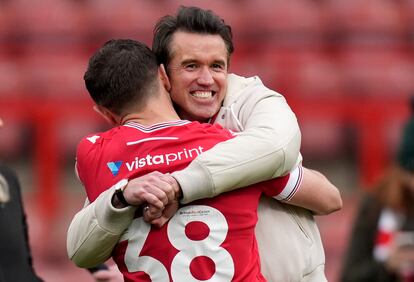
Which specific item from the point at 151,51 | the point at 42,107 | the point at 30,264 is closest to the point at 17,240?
the point at 30,264

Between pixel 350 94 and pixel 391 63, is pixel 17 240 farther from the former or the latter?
pixel 391 63

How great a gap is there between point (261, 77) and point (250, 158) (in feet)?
17.7

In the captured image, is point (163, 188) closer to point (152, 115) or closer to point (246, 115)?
point (152, 115)

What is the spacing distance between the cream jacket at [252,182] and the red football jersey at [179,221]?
5cm

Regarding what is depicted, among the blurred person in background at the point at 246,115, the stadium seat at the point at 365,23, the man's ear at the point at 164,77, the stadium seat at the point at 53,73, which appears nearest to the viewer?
the blurred person in background at the point at 246,115

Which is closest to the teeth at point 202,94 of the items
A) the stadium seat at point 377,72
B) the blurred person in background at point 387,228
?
the blurred person in background at point 387,228

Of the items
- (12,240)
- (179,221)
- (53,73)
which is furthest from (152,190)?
(53,73)

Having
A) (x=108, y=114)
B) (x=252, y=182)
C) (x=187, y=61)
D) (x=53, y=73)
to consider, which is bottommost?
(x=53, y=73)

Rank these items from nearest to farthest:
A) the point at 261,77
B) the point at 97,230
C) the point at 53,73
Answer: the point at 97,230, the point at 261,77, the point at 53,73

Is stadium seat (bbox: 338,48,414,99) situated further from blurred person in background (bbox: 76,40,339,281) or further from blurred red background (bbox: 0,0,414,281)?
blurred person in background (bbox: 76,40,339,281)

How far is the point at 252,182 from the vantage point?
3166 mm

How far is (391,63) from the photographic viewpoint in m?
9.41

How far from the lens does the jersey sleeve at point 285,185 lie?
10.7 ft

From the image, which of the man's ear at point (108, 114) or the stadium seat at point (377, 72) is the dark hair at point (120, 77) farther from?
the stadium seat at point (377, 72)
